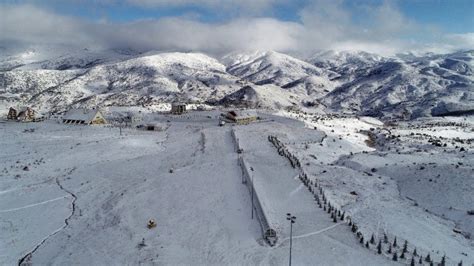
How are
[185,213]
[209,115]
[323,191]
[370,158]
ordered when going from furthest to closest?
[209,115] < [370,158] < [323,191] < [185,213]

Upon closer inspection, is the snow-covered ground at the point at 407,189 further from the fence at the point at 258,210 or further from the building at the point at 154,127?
the building at the point at 154,127

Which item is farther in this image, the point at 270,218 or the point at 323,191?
the point at 323,191

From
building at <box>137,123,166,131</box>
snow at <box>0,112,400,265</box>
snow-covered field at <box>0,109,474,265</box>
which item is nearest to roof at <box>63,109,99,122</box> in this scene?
building at <box>137,123,166,131</box>

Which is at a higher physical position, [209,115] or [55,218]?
[209,115]

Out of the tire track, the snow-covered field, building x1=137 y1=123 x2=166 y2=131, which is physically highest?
building x1=137 y1=123 x2=166 y2=131

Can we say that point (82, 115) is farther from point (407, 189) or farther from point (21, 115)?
point (407, 189)

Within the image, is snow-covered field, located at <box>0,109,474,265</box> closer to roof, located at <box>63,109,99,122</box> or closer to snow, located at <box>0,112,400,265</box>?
snow, located at <box>0,112,400,265</box>

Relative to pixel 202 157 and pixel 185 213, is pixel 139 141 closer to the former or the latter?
pixel 202 157

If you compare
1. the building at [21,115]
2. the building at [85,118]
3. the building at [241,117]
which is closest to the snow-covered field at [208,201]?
the building at [85,118]

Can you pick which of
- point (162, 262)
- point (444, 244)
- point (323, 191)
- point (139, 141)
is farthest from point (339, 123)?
point (162, 262)
